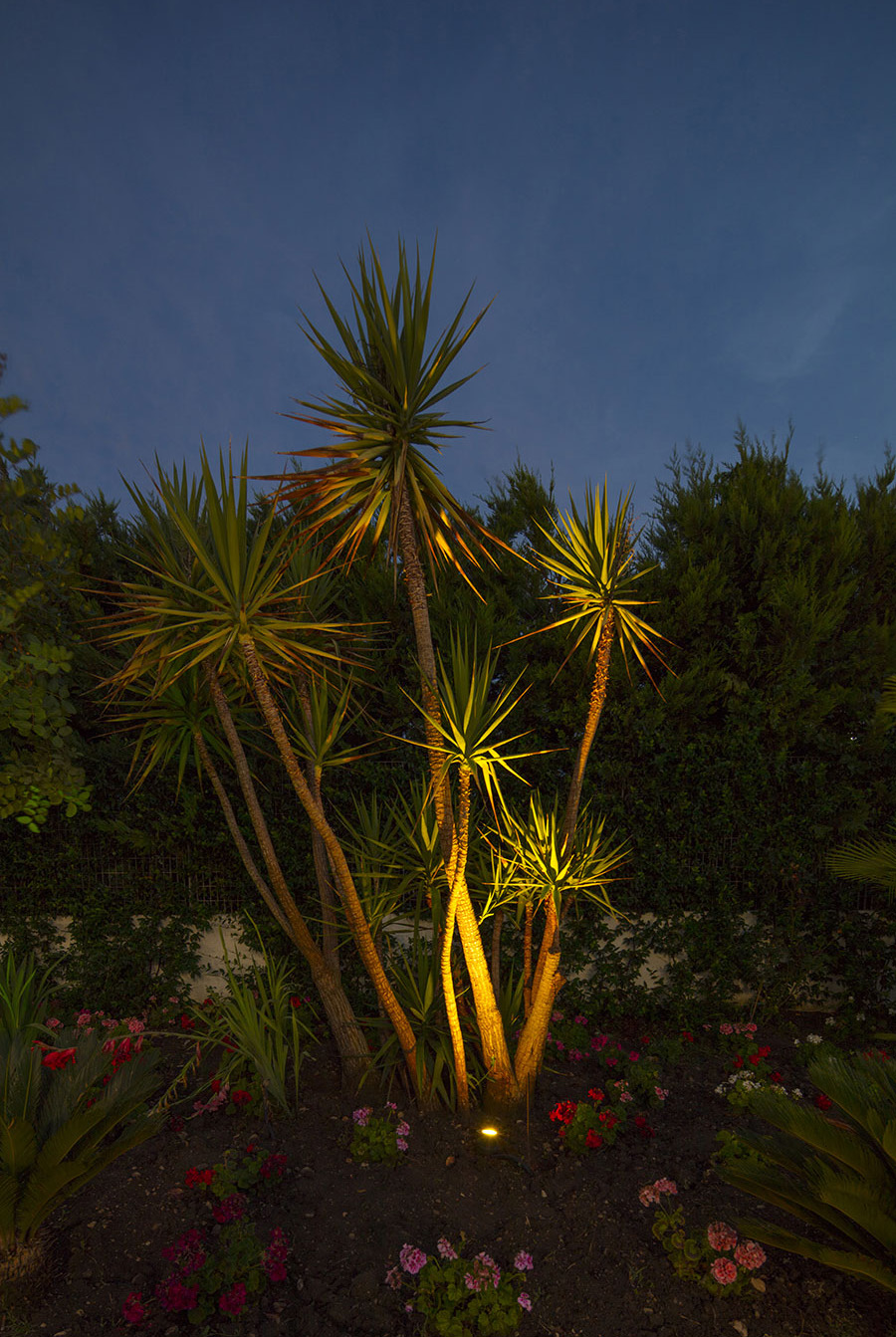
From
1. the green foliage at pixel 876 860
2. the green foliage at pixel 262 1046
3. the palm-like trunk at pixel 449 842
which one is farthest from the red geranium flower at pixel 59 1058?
the green foliage at pixel 876 860

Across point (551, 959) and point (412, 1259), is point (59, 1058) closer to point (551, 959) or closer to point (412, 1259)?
point (412, 1259)

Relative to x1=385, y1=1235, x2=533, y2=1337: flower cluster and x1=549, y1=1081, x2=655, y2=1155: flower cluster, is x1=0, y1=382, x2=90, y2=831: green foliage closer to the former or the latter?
x1=385, y1=1235, x2=533, y2=1337: flower cluster

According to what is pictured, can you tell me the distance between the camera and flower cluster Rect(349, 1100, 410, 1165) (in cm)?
251

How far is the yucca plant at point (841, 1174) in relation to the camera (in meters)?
1.54

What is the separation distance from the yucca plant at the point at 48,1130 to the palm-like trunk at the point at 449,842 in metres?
1.26

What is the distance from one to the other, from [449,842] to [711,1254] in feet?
5.24

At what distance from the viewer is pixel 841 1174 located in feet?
5.64

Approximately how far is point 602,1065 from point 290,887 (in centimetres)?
217

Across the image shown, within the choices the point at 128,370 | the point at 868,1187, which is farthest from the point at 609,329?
the point at 868,1187

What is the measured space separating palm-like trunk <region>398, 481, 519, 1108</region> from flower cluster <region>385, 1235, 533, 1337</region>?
2.49 ft

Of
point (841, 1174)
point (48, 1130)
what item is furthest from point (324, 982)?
point (841, 1174)

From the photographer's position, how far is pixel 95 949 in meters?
4.20

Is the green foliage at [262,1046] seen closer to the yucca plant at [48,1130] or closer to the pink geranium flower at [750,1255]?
the yucca plant at [48,1130]

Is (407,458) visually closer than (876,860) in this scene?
Yes
